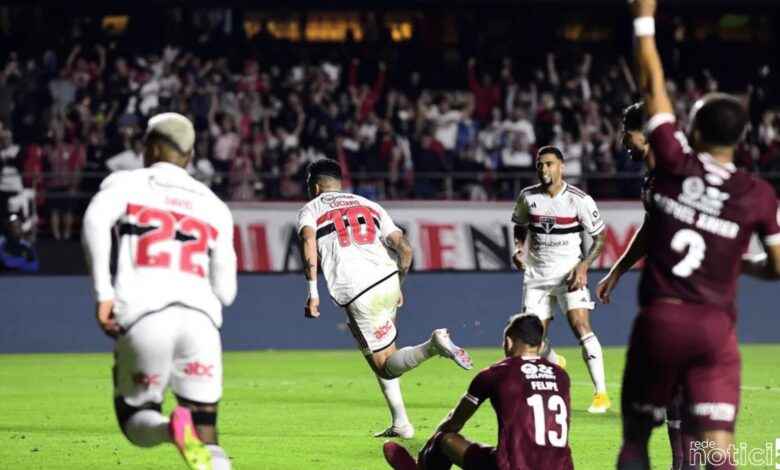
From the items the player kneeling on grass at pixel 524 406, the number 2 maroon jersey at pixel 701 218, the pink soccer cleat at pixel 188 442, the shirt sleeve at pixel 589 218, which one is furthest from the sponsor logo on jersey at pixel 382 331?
the number 2 maroon jersey at pixel 701 218

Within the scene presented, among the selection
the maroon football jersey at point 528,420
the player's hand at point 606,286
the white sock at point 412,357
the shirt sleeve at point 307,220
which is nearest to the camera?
the maroon football jersey at point 528,420

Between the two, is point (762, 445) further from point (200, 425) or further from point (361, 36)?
point (361, 36)

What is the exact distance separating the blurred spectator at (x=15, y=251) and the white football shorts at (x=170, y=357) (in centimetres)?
1615

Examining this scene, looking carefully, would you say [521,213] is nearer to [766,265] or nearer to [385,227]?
[385,227]

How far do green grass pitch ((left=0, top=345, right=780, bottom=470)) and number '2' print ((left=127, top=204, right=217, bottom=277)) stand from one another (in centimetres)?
349

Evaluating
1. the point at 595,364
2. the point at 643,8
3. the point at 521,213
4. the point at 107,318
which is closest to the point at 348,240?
the point at 521,213

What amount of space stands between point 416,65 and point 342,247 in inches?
706

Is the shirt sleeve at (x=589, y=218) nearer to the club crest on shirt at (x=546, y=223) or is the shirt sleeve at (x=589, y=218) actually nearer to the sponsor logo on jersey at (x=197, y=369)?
the club crest on shirt at (x=546, y=223)

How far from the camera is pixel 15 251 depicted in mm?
22750

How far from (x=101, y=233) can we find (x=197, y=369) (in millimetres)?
780

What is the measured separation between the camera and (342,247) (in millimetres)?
12484

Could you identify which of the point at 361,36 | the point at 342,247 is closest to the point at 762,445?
the point at 342,247

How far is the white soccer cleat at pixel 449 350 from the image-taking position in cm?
1141

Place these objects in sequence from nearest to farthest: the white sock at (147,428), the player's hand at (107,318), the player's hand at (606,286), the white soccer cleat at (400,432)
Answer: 1. the player's hand at (107,318)
2. the white sock at (147,428)
3. the player's hand at (606,286)
4. the white soccer cleat at (400,432)
